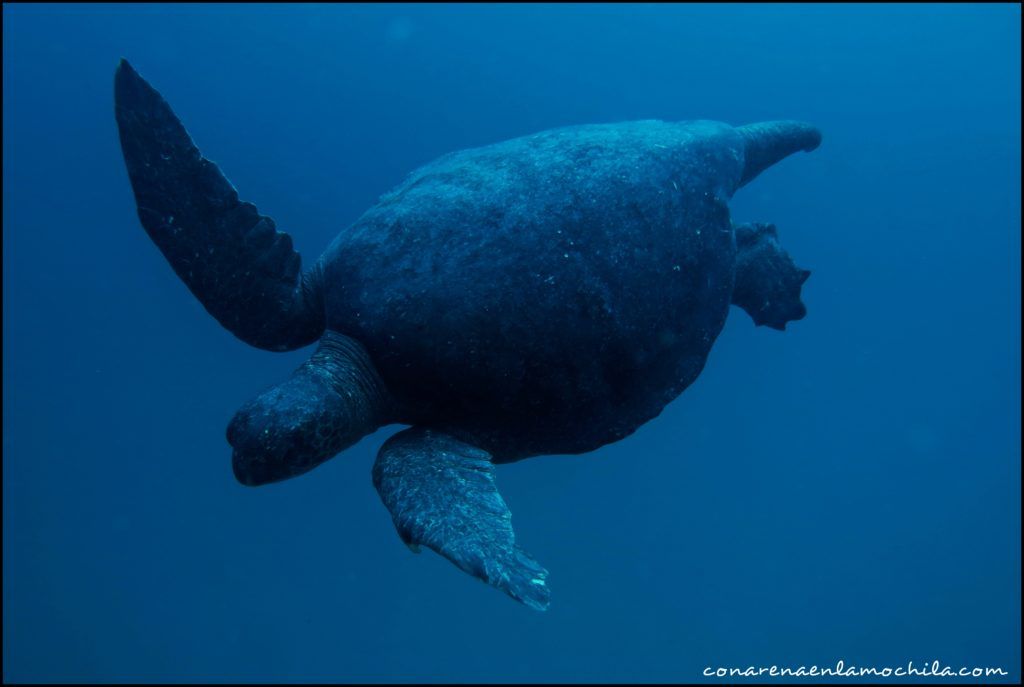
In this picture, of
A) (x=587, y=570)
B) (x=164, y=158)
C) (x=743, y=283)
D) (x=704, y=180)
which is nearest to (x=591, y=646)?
(x=587, y=570)

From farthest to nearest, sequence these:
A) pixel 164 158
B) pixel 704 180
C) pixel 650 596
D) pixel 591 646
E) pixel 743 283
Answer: pixel 650 596, pixel 591 646, pixel 743 283, pixel 704 180, pixel 164 158

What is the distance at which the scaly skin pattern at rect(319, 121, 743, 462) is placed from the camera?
12.1 ft

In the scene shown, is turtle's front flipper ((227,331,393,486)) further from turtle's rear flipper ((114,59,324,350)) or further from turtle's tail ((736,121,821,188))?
turtle's tail ((736,121,821,188))

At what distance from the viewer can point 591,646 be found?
14531 mm

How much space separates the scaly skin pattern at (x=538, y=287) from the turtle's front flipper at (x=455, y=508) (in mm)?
292

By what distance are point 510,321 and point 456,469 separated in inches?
37.7

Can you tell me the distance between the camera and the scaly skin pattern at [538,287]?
3695 mm

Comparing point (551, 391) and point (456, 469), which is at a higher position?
point (551, 391)

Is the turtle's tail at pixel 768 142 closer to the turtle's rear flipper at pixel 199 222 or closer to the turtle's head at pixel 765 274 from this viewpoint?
the turtle's head at pixel 765 274

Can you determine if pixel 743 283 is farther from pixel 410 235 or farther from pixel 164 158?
pixel 164 158

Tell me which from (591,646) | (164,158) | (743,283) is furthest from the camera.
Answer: (591,646)

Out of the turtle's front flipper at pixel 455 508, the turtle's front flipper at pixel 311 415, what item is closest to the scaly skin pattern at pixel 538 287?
the turtle's front flipper at pixel 311 415

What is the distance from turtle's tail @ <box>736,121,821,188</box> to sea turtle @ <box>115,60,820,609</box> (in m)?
1.42

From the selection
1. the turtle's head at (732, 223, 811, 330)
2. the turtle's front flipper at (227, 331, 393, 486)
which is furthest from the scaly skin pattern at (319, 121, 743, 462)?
the turtle's head at (732, 223, 811, 330)
